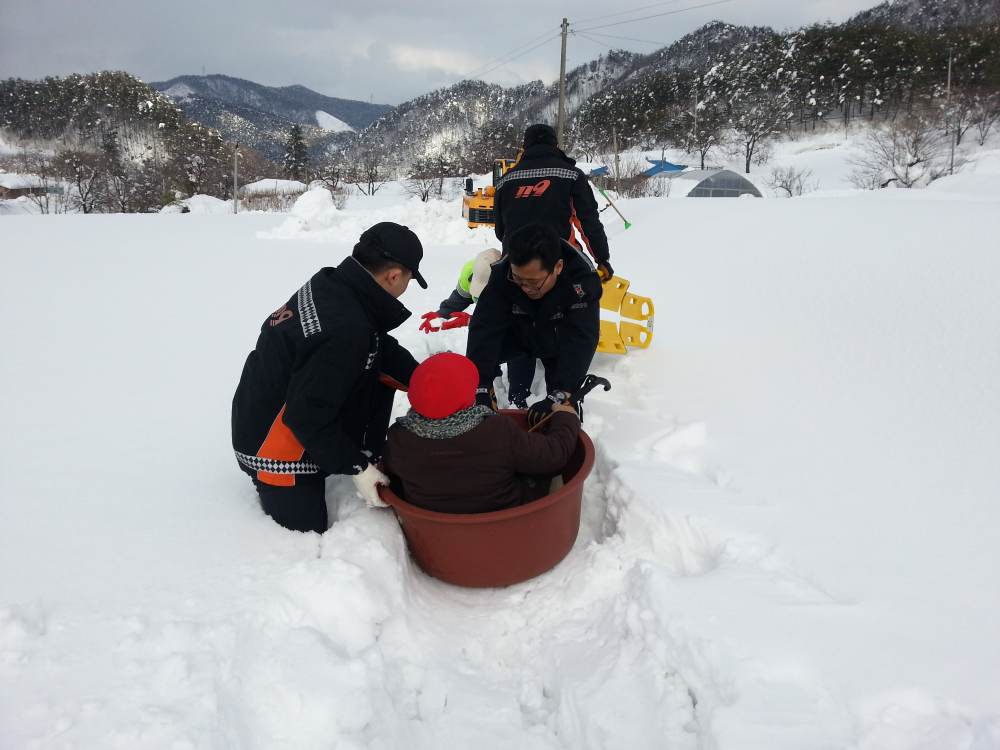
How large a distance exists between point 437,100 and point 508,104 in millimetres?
9753

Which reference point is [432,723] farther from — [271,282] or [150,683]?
[271,282]

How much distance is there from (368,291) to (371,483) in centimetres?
63

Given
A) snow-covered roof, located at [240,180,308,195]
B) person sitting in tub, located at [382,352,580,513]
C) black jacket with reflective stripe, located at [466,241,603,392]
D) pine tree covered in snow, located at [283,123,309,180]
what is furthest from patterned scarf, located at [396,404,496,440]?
pine tree covered in snow, located at [283,123,309,180]

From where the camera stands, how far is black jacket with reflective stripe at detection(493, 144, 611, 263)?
294 centimetres

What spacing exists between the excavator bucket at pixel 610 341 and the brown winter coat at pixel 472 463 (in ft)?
5.71

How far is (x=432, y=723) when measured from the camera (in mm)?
1511

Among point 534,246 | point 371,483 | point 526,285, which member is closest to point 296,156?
point 526,285

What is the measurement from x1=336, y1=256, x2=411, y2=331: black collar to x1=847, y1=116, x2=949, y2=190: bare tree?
1688 centimetres

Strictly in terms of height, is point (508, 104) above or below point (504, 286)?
above

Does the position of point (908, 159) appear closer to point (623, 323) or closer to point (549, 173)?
point (623, 323)

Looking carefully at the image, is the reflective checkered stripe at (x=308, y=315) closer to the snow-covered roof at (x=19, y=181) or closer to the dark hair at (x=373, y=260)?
the dark hair at (x=373, y=260)

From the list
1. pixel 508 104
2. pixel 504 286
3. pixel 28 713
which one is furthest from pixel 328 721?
pixel 508 104

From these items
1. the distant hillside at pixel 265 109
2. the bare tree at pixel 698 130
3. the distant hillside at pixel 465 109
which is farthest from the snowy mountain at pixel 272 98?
the bare tree at pixel 698 130

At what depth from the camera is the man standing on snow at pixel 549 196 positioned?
9.64ft
